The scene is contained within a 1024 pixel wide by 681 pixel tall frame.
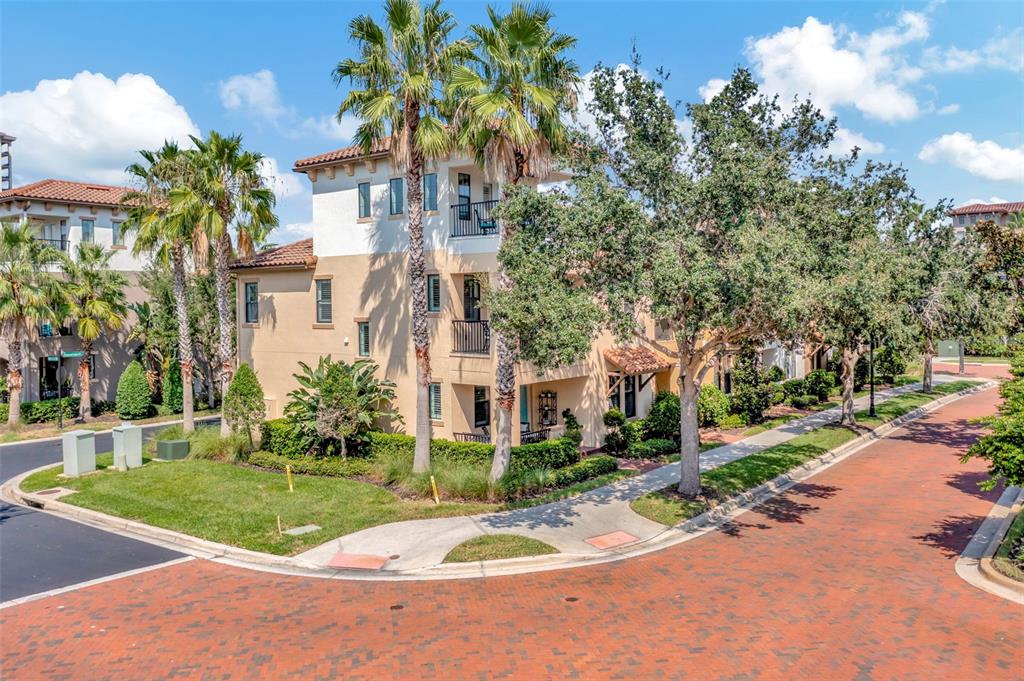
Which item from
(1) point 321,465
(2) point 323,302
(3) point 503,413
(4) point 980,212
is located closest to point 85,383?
(2) point 323,302

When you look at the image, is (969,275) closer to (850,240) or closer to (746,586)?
(850,240)

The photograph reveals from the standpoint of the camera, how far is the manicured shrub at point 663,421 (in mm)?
24750

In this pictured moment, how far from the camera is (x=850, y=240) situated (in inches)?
927

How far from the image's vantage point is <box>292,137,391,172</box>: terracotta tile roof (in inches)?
892

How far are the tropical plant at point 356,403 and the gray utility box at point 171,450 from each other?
428cm

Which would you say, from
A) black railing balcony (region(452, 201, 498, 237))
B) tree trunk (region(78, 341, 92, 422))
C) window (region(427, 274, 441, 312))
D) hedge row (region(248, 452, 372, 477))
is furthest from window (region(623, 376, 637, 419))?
tree trunk (region(78, 341, 92, 422))

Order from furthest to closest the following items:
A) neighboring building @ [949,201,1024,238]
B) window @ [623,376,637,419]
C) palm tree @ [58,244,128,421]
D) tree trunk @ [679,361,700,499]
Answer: neighboring building @ [949,201,1024,238] → palm tree @ [58,244,128,421] → window @ [623,376,637,419] → tree trunk @ [679,361,700,499]

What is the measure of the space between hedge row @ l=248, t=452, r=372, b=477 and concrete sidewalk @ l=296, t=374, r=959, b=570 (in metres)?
5.42

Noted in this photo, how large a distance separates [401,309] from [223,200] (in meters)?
7.66

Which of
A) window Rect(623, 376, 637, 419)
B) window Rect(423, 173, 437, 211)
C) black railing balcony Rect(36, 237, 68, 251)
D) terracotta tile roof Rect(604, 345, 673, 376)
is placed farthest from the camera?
black railing balcony Rect(36, 237, 68, 251)

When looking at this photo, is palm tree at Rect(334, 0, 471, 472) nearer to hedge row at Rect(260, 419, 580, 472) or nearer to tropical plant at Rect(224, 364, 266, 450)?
hedge row at Rect(260, 419, 580, 472)

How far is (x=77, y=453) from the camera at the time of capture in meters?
21.2

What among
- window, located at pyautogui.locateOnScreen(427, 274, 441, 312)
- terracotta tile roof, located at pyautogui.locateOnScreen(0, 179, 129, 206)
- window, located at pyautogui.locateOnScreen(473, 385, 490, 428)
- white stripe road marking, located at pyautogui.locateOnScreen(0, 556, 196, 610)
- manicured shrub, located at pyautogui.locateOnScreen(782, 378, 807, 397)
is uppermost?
terracotta tile roof, located at pyautogui.locateOnScreen(0, 179, 129, 206)

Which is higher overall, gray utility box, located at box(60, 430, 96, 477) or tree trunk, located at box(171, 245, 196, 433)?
tree trunk, located at box(171, 245, 196, 433)
